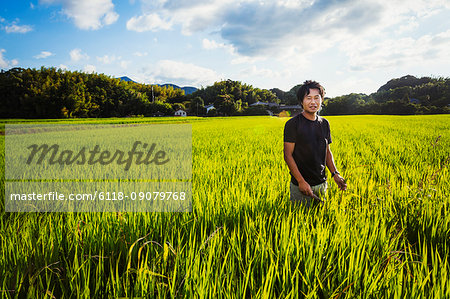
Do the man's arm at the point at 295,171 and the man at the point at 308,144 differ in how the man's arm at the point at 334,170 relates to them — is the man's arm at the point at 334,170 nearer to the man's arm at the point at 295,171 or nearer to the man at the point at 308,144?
the man at the point at 308,144

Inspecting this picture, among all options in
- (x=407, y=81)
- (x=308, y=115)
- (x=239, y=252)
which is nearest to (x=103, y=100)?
(x=308, y=115)

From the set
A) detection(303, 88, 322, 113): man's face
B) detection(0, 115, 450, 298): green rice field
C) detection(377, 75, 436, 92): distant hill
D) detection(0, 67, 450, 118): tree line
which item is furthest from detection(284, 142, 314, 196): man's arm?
detection(377, 75, 436, 92): distant hill

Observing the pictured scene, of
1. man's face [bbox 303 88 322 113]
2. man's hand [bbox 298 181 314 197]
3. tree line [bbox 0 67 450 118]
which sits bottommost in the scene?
man's hand [bbox 298 181 314 197]

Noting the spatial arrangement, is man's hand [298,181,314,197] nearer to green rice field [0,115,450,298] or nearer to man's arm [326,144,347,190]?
green rice field [0,115,450,298]

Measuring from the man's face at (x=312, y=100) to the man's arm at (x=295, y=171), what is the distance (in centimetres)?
28

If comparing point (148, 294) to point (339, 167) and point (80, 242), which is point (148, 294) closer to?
point (80, 242)

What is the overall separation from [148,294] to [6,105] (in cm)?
5577

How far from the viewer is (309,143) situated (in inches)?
64.7

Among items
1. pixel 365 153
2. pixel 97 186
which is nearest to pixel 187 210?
pixel 97 186

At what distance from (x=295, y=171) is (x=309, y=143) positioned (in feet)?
0.81

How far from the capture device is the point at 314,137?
166 cm

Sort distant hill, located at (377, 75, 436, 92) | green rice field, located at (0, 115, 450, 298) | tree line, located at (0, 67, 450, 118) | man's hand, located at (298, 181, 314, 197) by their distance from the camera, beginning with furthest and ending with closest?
distant hill, located at (377, 75, 436, 92)
tree line, located at (0, 67, 450, 118)
man's hand, located at (298, 181, 314, 197)
green rice field, located at (0, 115, 450, 298)

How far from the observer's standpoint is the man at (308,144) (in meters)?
1.58

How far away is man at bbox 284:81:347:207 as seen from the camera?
5.18ft
